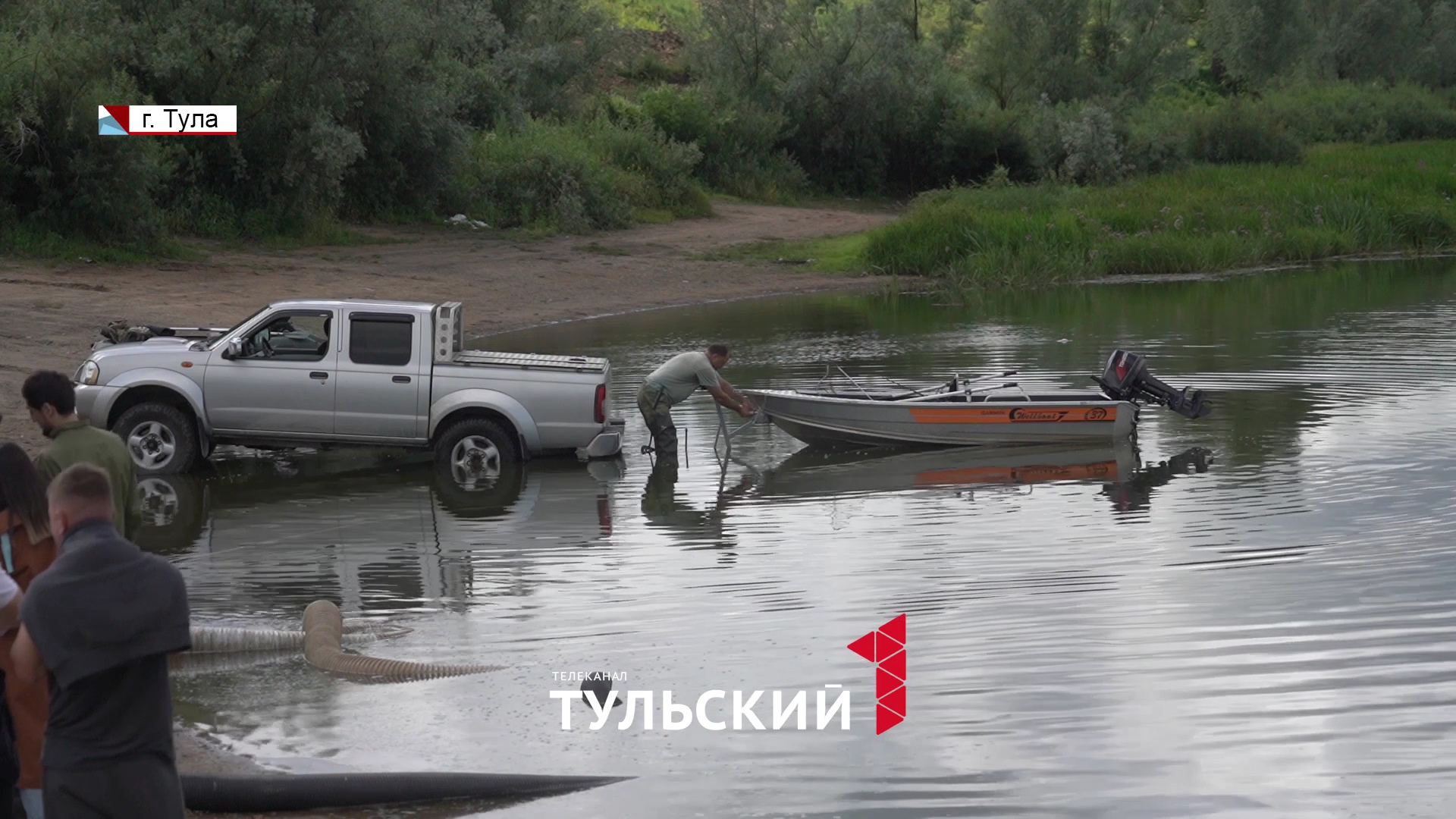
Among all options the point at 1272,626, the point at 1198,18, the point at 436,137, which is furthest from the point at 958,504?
the point at 1198,18

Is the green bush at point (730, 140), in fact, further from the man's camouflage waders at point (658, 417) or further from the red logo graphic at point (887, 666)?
the red logo graphic at point (887, 666)

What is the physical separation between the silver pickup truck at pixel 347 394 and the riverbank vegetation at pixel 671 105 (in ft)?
48.7

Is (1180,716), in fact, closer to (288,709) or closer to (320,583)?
(288,709)

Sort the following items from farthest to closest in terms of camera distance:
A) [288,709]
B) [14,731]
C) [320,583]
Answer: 1. [320,583]
2. [288,709]
3. [14,731]

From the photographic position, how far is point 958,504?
14680 mm

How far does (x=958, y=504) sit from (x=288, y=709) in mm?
7370

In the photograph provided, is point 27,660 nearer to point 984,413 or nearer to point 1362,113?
point 984,413

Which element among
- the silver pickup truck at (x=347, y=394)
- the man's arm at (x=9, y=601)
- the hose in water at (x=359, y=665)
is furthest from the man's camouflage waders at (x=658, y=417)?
the man's arm at (x=9, y=601)

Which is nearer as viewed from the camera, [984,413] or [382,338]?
[382,338]

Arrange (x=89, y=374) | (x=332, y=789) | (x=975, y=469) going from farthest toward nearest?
(x=975, y=469)
(x=89, y=374)
(x=332, y=789)

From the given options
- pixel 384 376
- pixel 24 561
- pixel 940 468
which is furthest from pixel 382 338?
pixel 24 561

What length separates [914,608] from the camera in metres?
10.8

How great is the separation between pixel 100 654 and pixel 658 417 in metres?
12.0

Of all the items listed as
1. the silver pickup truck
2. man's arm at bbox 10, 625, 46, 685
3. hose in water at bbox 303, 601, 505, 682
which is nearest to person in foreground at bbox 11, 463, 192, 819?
man's arm at bbox 10, 625, 46, 685
